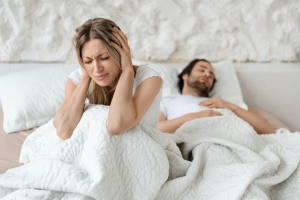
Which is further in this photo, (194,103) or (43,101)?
(194,103)

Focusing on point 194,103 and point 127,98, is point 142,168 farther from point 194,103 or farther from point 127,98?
point 194,103

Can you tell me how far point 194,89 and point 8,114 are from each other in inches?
38.1

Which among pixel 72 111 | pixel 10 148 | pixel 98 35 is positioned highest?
pixel 98 35

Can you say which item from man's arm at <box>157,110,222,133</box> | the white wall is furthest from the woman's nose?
the white wall

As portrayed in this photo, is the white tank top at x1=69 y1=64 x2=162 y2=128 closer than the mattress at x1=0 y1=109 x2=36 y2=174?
Yes

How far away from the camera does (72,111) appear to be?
1.43 m

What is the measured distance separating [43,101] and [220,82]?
984mm

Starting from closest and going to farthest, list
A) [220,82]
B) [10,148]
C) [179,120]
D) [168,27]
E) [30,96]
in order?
[10,148]
[179,120]
[30,96]
[220,82]
[168,27]

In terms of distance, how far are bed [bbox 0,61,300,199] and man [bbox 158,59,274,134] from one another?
0.29 feet

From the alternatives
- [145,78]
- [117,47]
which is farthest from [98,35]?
[145,78]

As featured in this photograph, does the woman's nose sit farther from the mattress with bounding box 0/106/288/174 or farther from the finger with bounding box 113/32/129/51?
the mattress with bounding box 0/106/288/174

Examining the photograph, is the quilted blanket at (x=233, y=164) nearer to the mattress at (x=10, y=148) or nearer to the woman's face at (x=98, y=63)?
the woman's face at (x=98, y=63)

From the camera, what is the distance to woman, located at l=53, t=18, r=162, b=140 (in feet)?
4.53

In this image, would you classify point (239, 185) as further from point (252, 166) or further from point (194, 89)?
point (194, 89)
